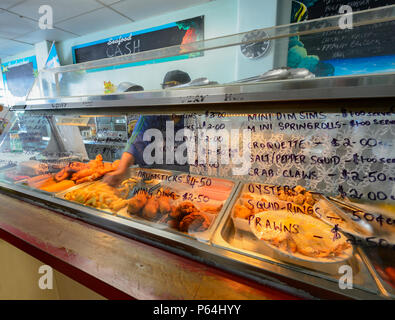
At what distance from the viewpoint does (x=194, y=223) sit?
35.8 inches

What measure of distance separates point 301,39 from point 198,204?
0.96 metres

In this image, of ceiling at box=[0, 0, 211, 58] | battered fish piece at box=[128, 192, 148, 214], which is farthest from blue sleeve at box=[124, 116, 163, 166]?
ceiling at box=[0, 0, 211, 58]

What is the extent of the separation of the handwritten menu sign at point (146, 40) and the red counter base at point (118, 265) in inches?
158

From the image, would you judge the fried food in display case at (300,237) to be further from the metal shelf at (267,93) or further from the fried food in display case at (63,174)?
the fried food in display case at (63,174)

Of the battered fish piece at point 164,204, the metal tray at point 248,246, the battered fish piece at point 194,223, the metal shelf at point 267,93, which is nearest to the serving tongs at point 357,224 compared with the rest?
the metal tray at point 248,246

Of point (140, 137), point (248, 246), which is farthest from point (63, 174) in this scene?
point (248, 246)

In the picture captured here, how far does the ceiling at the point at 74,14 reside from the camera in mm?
3539

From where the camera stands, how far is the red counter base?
665 mm

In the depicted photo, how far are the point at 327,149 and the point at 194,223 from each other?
2.25 ft

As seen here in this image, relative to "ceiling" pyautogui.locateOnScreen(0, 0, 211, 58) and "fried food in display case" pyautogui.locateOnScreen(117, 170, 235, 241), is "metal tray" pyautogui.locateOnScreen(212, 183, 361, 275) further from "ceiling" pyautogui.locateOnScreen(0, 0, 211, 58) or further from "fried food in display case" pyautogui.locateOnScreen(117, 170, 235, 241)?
"ceiling" pyautogui.locateOnScreen(0, 0, 211, 58)

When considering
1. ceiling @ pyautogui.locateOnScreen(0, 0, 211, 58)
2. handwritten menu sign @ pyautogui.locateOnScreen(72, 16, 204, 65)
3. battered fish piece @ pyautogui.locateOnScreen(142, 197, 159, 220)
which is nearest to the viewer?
battered fish piece @ pyautogui.locateOnScreen(142, 197, 159, 220)

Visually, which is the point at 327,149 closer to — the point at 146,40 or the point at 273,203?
the point at 273,203

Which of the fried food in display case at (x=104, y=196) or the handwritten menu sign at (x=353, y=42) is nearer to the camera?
the handwritten menu sign at (x=353, y=42)

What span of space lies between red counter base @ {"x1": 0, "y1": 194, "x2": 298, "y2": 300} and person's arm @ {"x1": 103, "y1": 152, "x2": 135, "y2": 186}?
1.40ft
